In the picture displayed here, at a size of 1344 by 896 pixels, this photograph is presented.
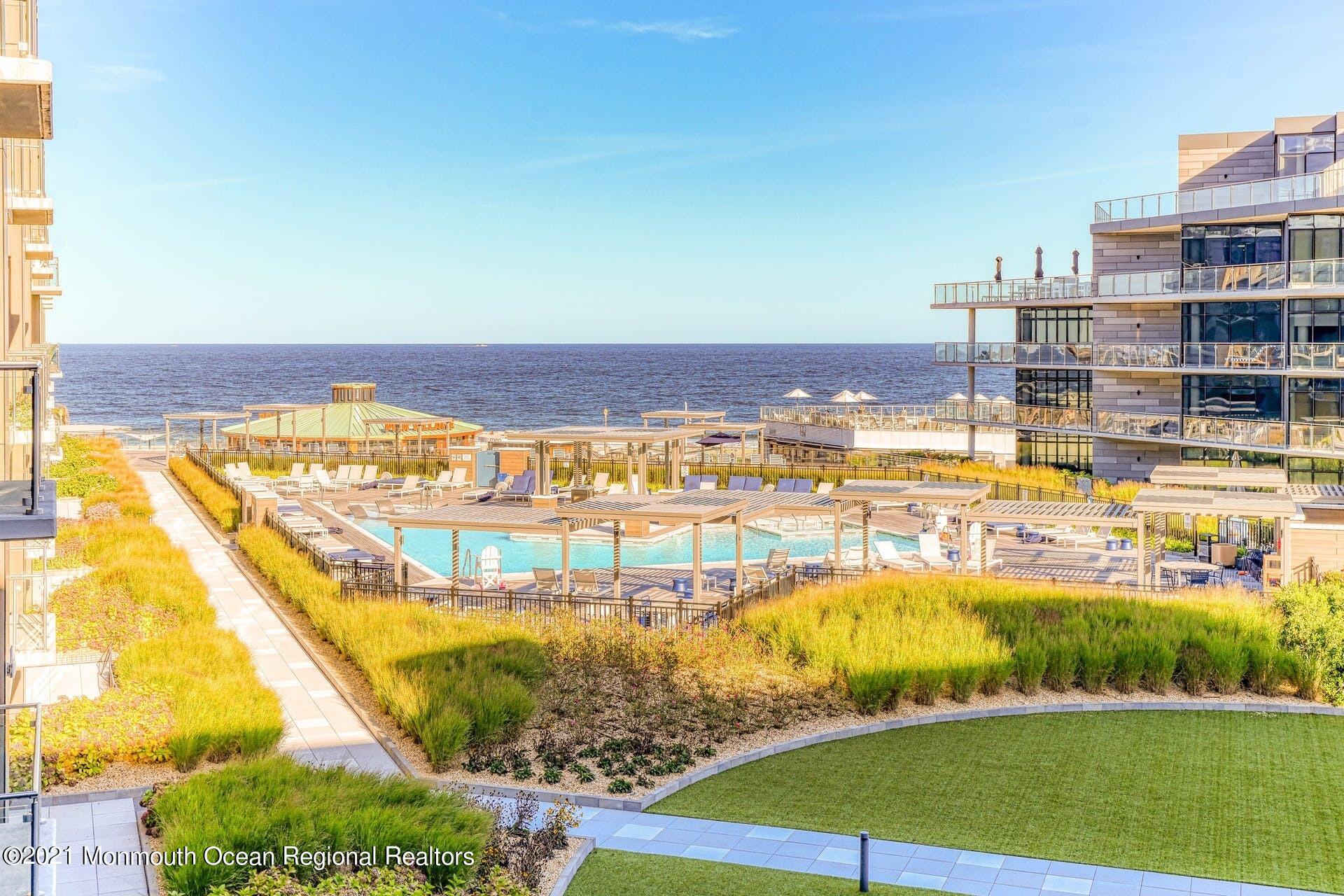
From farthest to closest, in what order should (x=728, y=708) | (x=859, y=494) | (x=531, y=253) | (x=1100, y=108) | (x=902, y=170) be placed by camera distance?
(x=531, y=253) → (x=902, y=170) → (x=1100, y=108) → (x=859, y=494) → (x=728, y=708)

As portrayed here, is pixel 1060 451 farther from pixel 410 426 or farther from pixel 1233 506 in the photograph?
pixel 410 426

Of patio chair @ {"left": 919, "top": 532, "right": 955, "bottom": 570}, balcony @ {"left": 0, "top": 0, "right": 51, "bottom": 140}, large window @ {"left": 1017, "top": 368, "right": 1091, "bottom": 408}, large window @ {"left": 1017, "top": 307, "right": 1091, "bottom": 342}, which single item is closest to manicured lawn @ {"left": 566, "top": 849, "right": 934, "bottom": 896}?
balcony @ {"left": 0, "top": 0, "right": 51, "bottom": 140}

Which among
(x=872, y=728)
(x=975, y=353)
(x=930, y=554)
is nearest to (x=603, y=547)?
(x=930, y=554)

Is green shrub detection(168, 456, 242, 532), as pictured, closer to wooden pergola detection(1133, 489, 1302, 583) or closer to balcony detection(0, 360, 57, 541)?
wooden pergola detection(1133, 489, 1302, 583)

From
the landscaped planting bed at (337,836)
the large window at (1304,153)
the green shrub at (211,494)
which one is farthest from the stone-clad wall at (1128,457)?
the landscaped planting bed at (337,836)

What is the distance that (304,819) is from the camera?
26.3ft

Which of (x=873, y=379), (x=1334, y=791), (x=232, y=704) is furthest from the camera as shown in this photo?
(x=873, y=379)

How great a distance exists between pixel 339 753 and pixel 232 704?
3.76 feet

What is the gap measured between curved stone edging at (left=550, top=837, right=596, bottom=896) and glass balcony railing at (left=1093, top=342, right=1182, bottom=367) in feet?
98.1

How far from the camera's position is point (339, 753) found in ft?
38.0

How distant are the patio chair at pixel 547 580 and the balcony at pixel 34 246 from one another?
29.1 ft

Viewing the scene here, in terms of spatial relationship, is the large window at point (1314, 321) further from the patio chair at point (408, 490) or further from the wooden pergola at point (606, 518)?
the patio chair at point (408, 490)

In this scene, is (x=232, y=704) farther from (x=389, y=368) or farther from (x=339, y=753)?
(x=389, y=368)

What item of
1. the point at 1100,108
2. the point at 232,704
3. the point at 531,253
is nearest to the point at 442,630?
the point at 232,704
